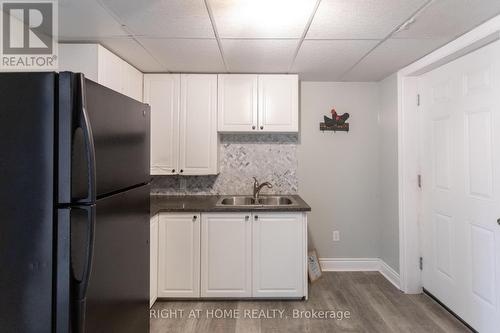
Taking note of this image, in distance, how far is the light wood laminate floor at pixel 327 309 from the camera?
7.01ft

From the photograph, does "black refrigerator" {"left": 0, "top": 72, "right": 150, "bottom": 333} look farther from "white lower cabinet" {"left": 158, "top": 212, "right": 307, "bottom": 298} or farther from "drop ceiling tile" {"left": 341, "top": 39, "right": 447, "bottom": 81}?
"drop ceiling tile" {"left": 341, "top": 39, "right": 447, "bottom": 81}

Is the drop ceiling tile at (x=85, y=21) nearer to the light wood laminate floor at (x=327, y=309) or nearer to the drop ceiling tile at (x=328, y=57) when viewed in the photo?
the drop ceiling tile at (x=328, y=57)

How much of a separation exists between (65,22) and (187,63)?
991 millimetres

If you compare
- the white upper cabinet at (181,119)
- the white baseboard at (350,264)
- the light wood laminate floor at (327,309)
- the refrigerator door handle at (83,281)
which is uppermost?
the white upper cabinet at (181,119)

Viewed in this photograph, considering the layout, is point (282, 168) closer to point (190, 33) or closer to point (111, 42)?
point (190, 33)

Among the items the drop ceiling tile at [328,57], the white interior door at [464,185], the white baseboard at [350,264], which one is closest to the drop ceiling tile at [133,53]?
the drop ceiling tile at [328,57]

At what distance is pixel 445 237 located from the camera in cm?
236

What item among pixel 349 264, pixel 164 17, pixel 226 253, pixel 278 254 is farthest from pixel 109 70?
pixel 349 264

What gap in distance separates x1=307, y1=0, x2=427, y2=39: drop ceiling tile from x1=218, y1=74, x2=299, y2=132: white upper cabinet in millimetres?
857

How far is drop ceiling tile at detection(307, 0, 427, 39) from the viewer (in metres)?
1.56

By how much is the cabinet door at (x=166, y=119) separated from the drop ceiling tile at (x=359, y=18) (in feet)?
4.88

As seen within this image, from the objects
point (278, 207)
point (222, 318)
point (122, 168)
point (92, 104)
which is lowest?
point (222, 318)

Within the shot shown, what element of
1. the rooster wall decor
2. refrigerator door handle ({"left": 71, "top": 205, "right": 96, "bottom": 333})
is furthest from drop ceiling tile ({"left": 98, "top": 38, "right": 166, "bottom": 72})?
the rooster wall decor

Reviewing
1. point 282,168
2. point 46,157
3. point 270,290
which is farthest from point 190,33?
point 270,290
